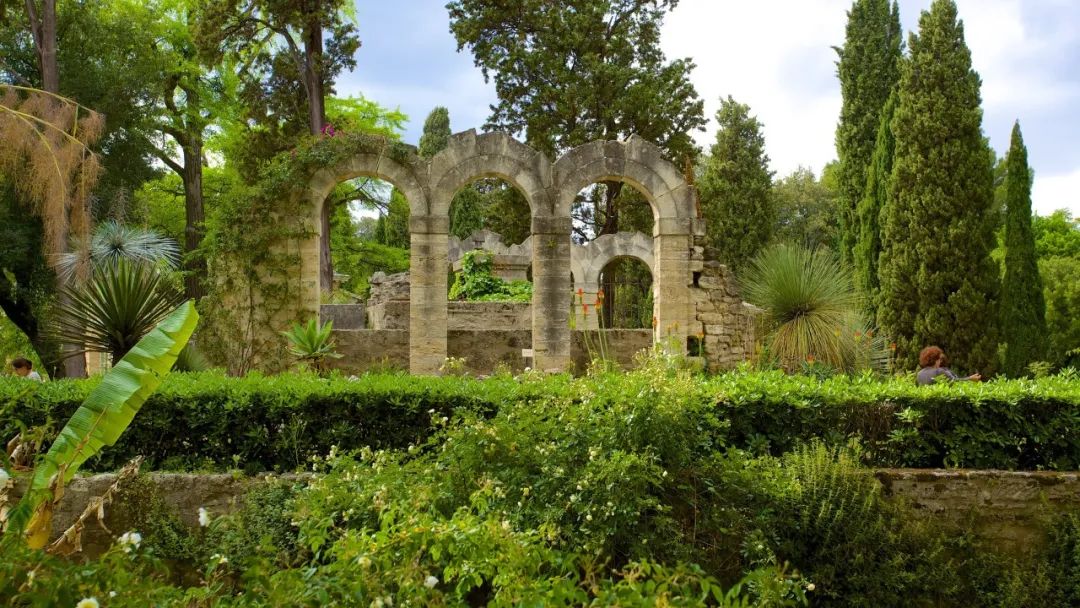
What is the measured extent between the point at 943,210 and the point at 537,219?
33.2 ft

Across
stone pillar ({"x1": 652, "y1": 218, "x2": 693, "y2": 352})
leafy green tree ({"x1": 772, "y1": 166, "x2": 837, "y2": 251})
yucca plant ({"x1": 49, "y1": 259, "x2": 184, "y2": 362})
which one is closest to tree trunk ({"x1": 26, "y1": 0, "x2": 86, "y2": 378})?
yucca plant ({"x1": 49, "y1": 259, "x2": 184, "y2": 362})

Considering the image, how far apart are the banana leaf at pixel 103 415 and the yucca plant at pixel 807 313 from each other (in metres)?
9.67

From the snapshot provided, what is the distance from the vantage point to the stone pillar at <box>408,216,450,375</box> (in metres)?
11.3

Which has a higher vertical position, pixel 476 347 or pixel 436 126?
pixel 436 126

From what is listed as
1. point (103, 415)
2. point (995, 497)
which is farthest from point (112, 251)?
point (995, 497)

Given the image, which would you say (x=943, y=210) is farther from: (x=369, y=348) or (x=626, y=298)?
(x=369, y=348)

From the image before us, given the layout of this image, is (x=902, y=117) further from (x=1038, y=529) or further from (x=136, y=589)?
(x=136, y=589)

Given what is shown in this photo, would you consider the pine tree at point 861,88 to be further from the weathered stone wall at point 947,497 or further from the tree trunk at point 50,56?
the tree trunk at point 50,56

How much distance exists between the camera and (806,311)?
12.3m

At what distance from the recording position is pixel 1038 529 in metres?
5.47

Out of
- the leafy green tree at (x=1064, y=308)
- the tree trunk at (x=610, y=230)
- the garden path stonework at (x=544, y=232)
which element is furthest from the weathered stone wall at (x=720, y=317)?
the leafy green tree at (x=1064, y=308)

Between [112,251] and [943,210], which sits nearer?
[112,251]

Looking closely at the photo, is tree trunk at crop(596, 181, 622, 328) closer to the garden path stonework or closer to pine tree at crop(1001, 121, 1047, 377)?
the garden path stonework

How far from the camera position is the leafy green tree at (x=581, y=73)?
21750 millimetres
